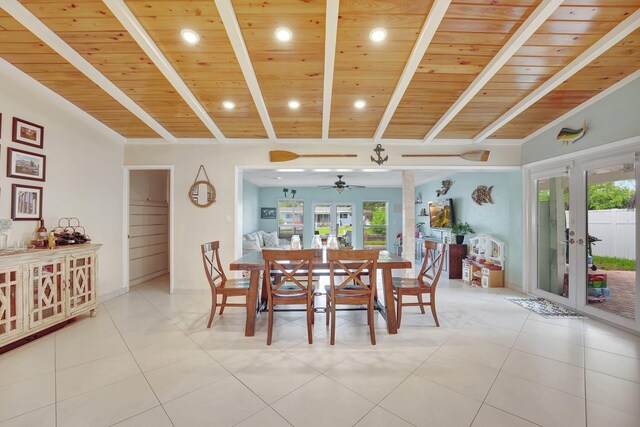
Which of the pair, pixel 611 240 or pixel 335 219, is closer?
pixel 611 240

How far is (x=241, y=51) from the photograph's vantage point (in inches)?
94.2

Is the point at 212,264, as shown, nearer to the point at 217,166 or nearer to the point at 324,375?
the point at 217,166

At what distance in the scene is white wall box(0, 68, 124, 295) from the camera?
276cm

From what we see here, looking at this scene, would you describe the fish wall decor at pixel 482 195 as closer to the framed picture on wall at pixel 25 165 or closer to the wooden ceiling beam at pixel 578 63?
the wooden ceiling beam at pixel 578 63

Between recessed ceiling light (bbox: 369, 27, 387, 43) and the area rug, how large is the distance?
12.1ft

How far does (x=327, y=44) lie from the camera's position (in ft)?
7.54

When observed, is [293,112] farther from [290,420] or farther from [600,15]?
[290,420]

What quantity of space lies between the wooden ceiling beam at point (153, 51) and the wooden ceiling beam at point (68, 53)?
0.69m

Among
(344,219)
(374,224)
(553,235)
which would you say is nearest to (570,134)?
(553,235)

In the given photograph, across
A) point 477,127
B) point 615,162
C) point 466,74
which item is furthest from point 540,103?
point 466,74

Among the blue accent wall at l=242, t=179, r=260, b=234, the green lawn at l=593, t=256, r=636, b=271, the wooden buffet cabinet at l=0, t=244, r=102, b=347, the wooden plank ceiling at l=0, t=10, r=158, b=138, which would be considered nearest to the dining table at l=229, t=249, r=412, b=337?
the wooden buffet cabinet at l=0, t=244, r=102, b=347

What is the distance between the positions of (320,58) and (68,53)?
7.53ft

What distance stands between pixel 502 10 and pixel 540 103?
184cm

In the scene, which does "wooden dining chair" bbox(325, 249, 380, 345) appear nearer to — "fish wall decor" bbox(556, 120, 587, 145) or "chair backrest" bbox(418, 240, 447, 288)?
"chair backrest" bbox(418, 240, 447, 288)
